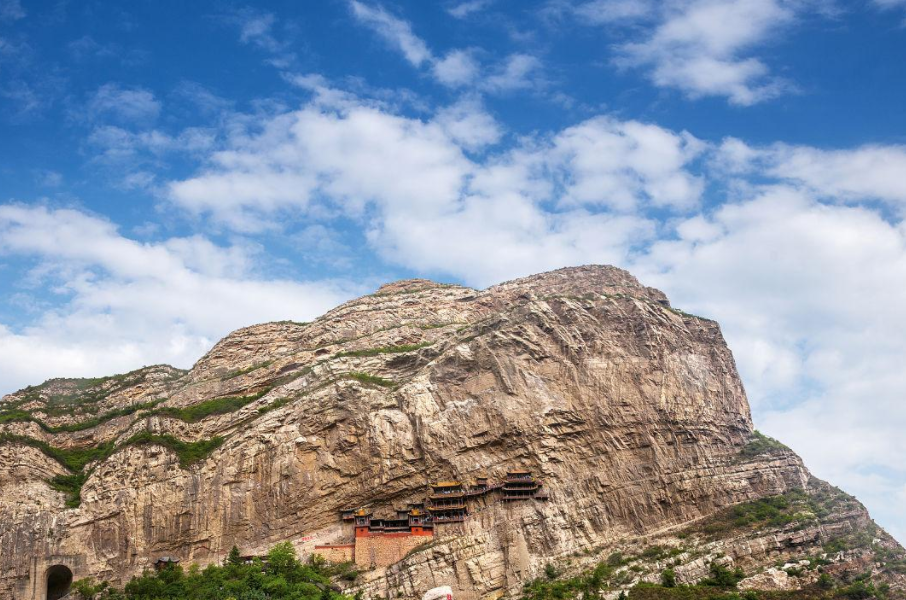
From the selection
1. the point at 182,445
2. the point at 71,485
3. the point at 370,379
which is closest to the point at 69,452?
the point at 71,485

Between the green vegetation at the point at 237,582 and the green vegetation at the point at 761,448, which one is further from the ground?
the green vegetation at the point at 761,448

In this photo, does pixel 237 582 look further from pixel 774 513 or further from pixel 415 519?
pixel 774 513

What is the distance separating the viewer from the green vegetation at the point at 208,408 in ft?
218

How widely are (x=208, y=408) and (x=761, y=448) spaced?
147 feet

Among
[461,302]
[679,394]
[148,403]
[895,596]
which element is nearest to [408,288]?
[461,302]

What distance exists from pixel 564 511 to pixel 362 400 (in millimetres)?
16841

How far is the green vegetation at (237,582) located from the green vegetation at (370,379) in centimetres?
1473

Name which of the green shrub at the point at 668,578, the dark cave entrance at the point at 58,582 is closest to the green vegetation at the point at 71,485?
the dark cave entrance at the point at 58,582

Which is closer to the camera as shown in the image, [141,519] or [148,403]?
[141,519]

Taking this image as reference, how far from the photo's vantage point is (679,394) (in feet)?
210

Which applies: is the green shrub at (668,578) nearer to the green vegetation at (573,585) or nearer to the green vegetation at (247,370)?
the green vegetation at (573,585)

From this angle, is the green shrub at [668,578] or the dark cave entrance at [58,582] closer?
the green shrub at [668,578]

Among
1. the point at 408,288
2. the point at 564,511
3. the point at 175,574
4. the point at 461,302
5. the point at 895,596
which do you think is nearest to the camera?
the point at 895,596

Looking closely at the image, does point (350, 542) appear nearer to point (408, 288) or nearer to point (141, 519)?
point (141, 519)
